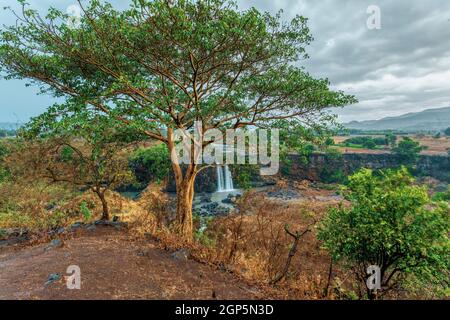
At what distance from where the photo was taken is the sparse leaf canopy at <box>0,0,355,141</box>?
242 inches

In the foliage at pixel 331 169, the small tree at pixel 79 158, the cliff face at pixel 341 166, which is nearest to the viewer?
the small tree at pixel 79 158

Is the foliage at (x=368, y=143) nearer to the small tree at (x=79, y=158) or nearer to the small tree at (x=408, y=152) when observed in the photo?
the small tree at (x=408, y=152)

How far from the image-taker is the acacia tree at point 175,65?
615 cm

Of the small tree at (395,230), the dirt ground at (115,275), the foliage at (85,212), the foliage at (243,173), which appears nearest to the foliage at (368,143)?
the foliage at (243,173)

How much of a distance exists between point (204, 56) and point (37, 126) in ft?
15.5

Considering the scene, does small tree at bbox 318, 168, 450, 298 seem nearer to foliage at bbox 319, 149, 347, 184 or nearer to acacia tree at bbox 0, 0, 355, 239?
acacia tree at bbox 0, 0, 355, 239

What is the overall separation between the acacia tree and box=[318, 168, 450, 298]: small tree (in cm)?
389

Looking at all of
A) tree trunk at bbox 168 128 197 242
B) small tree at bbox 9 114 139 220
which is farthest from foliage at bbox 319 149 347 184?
small tree at bbox 9 114 139 220

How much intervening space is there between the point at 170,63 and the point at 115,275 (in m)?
5.67

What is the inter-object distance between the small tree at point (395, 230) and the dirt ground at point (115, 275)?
219 cm

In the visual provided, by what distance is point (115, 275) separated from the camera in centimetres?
509

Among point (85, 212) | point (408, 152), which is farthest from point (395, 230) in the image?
point (408, 152)

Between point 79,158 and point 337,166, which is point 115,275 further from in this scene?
point 337,166

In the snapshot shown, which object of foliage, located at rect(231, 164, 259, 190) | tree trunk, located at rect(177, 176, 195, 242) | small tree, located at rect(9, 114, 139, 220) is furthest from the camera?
foliage, located at rect(231, 164, 259, 190)
